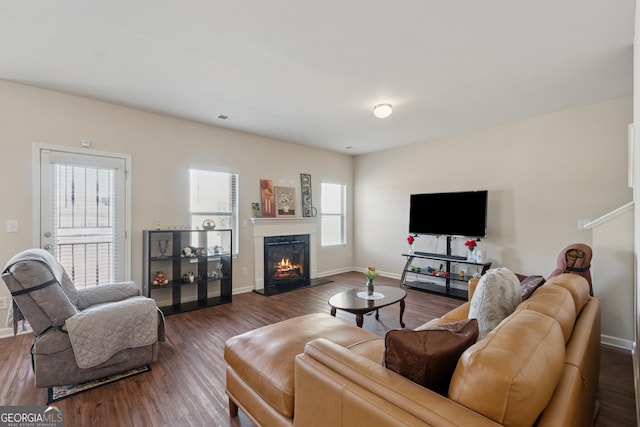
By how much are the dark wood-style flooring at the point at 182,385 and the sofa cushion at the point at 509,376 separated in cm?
156

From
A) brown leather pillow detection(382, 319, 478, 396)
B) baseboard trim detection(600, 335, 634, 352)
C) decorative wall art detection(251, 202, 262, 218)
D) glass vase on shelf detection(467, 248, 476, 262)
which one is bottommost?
baseboard trim detection(600, 335, 634, 352)

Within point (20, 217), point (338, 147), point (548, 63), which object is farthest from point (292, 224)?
point (548, 63)

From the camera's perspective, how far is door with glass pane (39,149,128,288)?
341cm

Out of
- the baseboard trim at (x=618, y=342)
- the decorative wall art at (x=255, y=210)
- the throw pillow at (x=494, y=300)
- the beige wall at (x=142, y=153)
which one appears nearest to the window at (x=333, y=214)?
the beige wall at (x=142, y=153)

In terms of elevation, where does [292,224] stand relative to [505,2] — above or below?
below

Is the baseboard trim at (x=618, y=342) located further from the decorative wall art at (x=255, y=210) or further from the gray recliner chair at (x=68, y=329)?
the decorative wall art at (x=255, y=210)

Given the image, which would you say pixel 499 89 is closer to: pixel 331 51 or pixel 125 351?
pixel 331 51

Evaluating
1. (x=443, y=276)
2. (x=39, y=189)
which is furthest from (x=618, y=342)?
(x=39, y=189)

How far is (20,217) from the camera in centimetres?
325

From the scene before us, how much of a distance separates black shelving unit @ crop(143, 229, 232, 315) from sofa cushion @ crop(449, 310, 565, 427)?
3.95 metres

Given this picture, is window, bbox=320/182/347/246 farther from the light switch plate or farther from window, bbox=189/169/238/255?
the light switch plate

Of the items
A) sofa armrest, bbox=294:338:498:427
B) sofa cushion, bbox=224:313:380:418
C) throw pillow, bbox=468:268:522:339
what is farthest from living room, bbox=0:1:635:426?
sofa armrest, bbox=294:338:498:427

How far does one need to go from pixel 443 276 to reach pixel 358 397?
14.4ft

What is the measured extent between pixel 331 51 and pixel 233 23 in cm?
85
